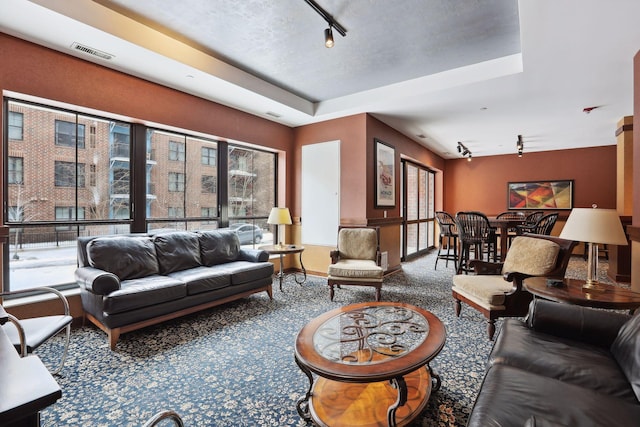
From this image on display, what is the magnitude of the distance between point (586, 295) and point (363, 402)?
1.81 m

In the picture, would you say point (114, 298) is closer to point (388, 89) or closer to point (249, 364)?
point (249, 364)

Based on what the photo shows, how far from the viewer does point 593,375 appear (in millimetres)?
1422

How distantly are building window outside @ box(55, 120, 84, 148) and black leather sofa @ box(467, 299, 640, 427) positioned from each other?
13.7 ft

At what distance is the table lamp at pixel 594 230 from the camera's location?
2213mm

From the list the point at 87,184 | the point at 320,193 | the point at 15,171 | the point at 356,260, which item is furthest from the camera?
the point at 320,193

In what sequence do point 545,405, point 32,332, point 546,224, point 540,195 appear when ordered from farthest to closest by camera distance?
point 540,195 → point 546,224 → point 32,332 → point 545,405

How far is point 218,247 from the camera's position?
4051mm

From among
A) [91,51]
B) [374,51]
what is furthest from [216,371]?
[374,51]

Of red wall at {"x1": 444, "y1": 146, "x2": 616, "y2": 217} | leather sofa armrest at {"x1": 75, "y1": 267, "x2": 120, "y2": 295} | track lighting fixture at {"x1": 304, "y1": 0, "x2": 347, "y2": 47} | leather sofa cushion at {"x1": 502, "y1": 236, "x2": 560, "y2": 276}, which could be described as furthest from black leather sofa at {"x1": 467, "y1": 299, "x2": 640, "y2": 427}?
red wall at {"x1": 444, "y1": 146, "x2": 616, "y2": 217}

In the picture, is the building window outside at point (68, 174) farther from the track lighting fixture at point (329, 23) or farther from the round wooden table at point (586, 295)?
the round wooden table at point (586, 295)

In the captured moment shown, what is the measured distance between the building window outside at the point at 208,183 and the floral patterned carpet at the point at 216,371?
1.89 metres

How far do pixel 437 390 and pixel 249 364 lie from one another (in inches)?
54.3

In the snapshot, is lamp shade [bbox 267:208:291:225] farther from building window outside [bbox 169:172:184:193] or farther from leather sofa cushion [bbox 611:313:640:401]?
leather sofa cushion [bbox 611:313:640:401]

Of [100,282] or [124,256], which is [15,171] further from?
[100,282]
